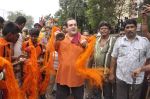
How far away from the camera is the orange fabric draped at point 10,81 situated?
20.3ft

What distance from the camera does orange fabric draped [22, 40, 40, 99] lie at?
24.2 ft

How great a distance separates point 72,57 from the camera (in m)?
7.46

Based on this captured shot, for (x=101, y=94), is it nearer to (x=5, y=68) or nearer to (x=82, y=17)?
(x=5, y=68)

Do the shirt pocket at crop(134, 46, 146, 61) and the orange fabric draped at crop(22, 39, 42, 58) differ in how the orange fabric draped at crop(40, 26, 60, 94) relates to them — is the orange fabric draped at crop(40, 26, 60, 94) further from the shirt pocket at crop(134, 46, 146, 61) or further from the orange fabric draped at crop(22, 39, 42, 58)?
→ the shirt pocket at crop(134, 46, 146, 61)

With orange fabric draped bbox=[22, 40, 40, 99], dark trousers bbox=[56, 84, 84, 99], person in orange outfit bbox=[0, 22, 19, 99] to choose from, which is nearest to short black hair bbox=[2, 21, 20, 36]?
person in orange outfit bbox=[0, 22, 19, 99]

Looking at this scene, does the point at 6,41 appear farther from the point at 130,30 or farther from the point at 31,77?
the point at 130,30

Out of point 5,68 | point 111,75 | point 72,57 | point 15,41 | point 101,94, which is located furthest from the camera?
point 101,94

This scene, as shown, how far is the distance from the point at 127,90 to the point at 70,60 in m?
1.23

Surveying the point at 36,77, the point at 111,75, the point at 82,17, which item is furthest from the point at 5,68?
the point at 82,17

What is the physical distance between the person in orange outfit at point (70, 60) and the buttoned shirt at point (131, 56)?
0.74 metres

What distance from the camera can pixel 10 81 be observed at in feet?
21.2

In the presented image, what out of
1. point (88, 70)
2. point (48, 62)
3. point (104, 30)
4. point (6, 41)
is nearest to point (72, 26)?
point (88, 70)

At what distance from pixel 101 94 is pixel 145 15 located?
Result: 6.86ft

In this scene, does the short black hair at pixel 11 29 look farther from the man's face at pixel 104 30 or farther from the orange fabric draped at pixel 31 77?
the man's face at pixel 104 30
